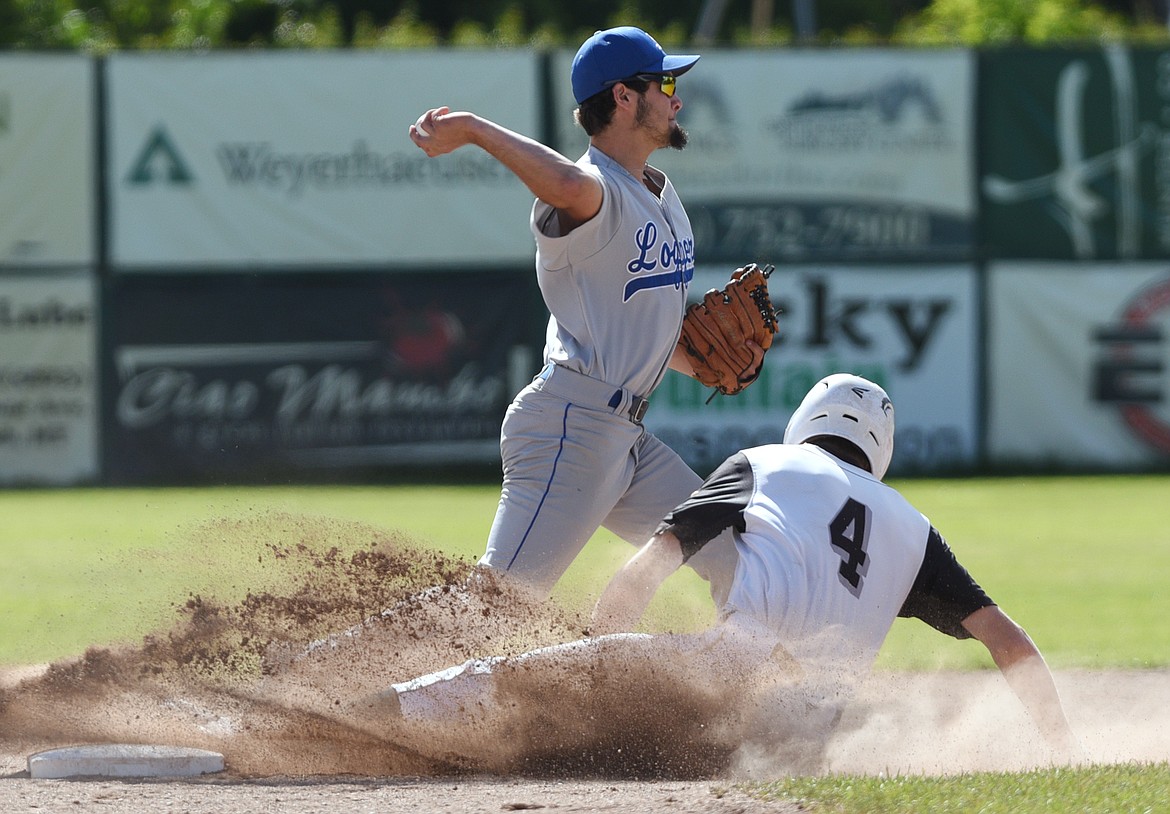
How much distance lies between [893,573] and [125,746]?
2.28 metres

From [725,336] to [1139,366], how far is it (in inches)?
412

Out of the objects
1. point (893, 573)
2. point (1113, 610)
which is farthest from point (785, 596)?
→ point (1113, 610)

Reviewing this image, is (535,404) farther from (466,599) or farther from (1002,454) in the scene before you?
(1002,454)

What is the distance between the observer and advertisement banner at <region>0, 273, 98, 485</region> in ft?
47.0

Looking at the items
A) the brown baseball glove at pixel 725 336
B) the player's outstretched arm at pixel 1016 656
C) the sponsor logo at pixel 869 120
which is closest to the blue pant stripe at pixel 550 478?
the brown baseball glove at pixel 725 336

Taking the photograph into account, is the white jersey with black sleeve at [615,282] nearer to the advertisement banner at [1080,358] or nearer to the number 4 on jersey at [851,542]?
the number 4 on jersey at [851,542]

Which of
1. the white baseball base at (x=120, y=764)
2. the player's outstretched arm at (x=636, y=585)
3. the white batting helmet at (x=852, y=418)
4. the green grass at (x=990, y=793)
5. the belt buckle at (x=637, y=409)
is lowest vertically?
the white baseball base at (x=120, y=764)

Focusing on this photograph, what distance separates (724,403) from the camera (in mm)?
14492

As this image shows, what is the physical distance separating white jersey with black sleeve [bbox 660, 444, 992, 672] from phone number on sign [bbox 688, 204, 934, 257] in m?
10.4

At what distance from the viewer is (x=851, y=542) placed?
4164mm

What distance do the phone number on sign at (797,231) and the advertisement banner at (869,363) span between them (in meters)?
0.20

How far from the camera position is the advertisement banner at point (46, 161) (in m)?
14.4

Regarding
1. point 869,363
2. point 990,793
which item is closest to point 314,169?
point 869,363

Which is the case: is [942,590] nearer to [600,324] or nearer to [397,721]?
[600,324]
